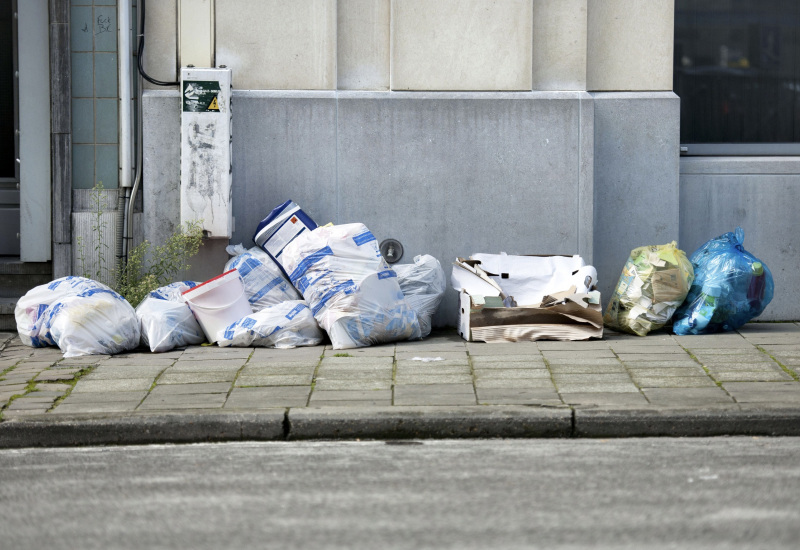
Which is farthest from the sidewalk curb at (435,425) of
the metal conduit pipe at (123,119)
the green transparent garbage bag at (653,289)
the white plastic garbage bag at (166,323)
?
the metal conduit pipe at (123,119)

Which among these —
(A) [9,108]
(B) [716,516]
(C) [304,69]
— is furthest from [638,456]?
(A) [9,108]

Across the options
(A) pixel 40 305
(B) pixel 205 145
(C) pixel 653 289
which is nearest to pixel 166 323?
(A) pixel 40 305

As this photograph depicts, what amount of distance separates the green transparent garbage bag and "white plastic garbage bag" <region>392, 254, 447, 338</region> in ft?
4.69

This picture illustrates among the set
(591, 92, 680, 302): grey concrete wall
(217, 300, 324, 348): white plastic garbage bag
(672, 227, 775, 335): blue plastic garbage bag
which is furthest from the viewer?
(591, 92, 680, 302): grey concrete wall

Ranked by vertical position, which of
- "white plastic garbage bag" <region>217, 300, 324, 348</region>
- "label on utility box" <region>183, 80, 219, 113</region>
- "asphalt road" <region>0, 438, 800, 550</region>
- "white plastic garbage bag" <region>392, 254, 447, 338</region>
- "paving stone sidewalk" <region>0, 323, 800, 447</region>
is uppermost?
"label on utility box" <region>183, 80, 219, 113</region>

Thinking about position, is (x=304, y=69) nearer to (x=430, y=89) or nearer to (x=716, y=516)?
(x=430, y=89)

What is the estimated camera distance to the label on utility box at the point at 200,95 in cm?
770

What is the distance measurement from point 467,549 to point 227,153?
4971 mm

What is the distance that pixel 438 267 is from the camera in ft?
25.5

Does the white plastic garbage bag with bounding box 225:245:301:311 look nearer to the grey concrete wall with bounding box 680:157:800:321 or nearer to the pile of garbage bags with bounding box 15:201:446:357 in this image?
the pile of garbage bags with bounding box 15:201:446:357

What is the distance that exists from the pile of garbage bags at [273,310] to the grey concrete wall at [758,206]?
8.78 ft

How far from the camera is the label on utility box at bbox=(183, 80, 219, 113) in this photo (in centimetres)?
770

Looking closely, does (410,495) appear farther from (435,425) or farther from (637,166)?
(637,166)

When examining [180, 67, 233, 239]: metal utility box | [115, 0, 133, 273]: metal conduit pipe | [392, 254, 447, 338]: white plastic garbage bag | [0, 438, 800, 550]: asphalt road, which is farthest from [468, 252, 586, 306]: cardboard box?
[115, 0, 133, 273]: metal conduit pipe
